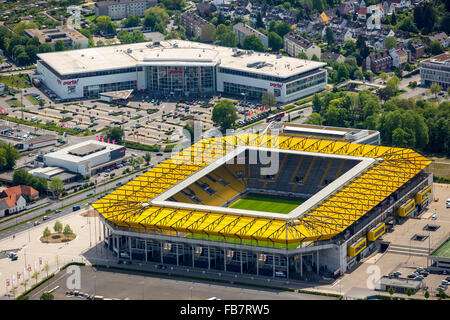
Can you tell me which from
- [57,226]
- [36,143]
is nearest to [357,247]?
[57,226]

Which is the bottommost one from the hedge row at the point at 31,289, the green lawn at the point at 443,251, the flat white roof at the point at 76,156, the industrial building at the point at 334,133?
the hedge row at the point at 31,289

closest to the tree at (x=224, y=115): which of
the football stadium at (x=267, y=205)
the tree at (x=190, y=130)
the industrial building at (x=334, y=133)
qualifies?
the tree at (x=190, y=130)

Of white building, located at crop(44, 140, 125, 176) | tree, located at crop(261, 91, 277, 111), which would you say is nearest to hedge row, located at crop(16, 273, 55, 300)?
white building, located at crop(44, 140, 125, 176)

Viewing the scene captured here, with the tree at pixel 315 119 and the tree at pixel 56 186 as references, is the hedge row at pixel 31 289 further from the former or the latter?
the tree at pixel 315 119

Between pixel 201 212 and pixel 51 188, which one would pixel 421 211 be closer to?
pixel 201 212

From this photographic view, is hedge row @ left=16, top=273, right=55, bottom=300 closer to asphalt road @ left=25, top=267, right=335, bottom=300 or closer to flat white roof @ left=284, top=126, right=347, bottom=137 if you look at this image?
asphalt road @ left=25, top=267, right=335, bottom=300

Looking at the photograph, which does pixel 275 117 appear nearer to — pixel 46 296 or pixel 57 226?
pixel 57 226

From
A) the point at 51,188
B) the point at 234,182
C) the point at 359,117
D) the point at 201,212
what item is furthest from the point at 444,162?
the point at 51,188
